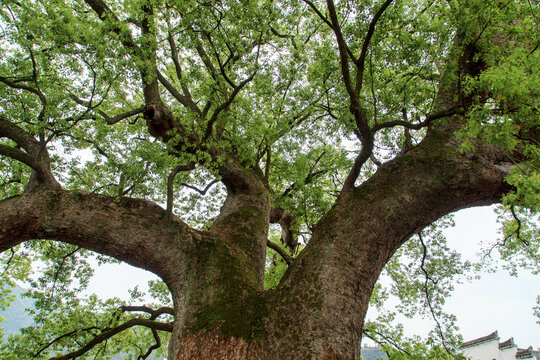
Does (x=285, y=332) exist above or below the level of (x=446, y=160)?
below

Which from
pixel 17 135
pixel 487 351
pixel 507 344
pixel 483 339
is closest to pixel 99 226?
pixel 17 135

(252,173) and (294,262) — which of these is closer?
(294,262)

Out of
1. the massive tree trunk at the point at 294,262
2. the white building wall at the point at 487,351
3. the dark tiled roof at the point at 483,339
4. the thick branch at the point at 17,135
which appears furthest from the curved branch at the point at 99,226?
the dark tiled roof at the point at 483,339

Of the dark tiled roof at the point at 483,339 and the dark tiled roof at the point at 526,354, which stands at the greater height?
the dark tiled roof at the point at 483,339

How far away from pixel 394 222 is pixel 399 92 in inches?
102

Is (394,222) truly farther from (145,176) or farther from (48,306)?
(48,306)

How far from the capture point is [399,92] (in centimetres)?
529

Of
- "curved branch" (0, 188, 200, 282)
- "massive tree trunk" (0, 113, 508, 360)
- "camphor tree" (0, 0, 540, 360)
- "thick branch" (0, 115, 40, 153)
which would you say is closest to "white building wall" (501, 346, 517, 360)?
"camphor tree" (0, 0, 540, 360)

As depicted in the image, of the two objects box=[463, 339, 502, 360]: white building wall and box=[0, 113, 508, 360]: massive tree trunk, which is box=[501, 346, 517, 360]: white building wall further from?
box=[0, 113, 508, 360]: massive tree trunk

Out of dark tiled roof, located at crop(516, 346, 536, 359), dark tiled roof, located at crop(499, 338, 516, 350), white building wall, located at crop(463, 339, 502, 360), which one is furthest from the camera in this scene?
white building wall, located at crop(463, 339, 502, 360)

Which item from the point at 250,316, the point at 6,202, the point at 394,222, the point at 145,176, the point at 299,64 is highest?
the point at 299,64

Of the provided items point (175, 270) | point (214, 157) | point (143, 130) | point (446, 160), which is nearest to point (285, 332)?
point (175, 270)

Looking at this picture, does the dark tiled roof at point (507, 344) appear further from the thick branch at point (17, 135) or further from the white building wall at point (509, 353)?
the thick branch at point (17, 135)

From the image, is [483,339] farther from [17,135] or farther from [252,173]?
[17,135]
